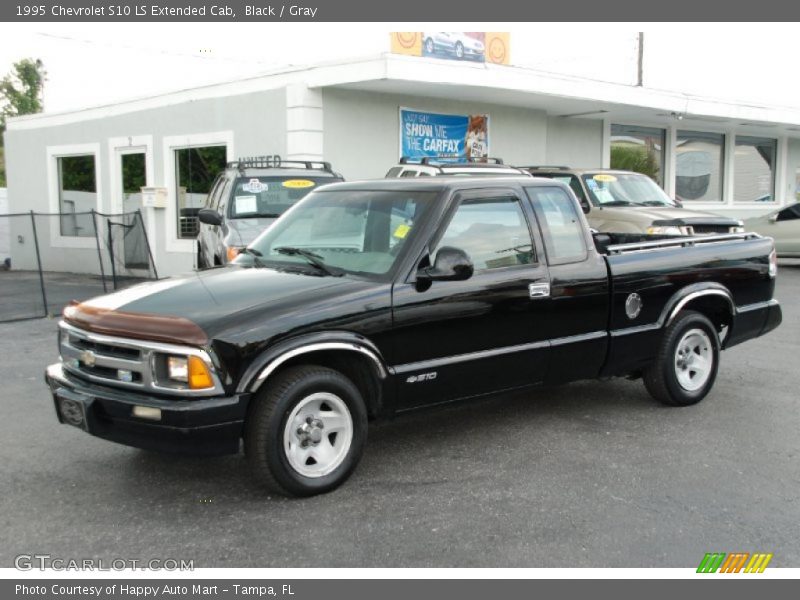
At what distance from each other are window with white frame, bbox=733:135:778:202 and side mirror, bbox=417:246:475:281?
73.4 feet

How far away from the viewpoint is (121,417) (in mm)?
4266

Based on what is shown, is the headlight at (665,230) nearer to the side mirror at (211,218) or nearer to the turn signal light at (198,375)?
the side mirror at (211,218)

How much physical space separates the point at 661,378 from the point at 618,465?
1398mm

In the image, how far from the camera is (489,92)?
15.1 m

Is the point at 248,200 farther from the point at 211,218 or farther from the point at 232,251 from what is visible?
the point at 232,251

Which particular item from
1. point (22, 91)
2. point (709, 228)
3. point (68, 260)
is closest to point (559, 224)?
point (709, 228)

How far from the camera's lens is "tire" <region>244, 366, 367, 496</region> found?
435cm

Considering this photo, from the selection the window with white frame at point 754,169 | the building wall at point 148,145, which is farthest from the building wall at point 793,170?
the building wall at point 148,145

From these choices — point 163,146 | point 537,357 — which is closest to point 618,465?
point 537,357

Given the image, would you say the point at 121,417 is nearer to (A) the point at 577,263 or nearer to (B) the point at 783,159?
(A) the point at 577,263

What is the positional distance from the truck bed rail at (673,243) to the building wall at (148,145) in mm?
8631

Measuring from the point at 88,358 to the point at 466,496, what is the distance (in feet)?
7.34

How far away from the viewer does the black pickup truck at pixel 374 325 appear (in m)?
4.26

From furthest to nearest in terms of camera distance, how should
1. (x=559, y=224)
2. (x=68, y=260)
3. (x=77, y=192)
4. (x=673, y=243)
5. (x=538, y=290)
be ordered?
(x=77, y=192), (x=68, y=260), (x=673, y=243), (x=559, y=224), (x=538, y=290)
